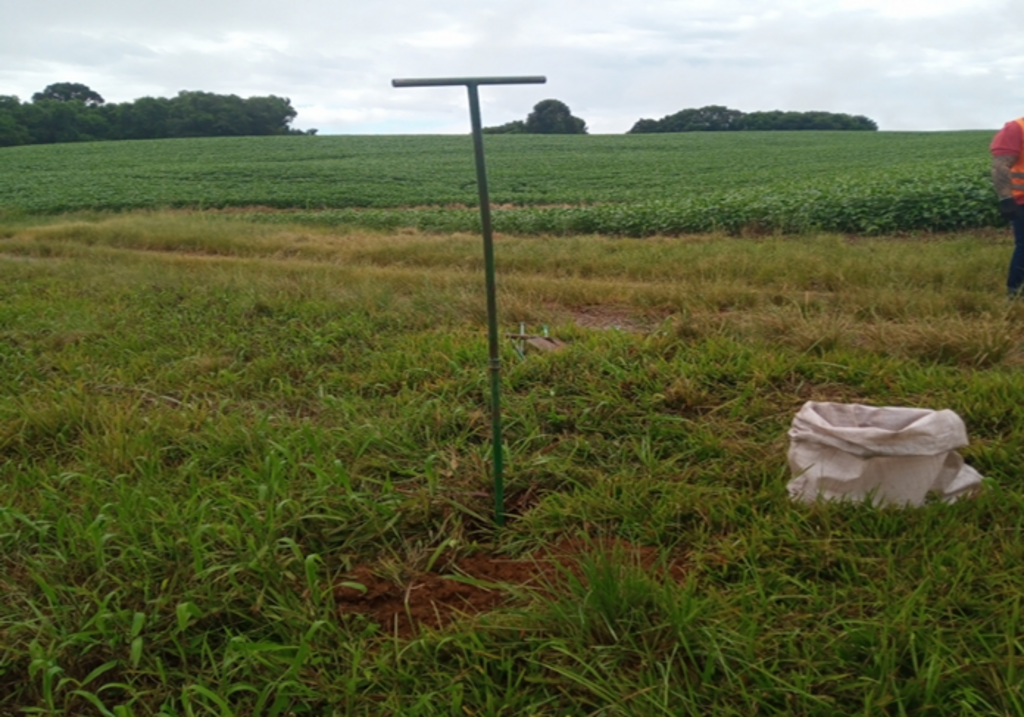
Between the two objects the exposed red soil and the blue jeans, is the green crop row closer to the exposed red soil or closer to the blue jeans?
the blue jeans

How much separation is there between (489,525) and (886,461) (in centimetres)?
146

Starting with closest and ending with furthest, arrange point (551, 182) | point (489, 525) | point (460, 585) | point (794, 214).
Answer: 1. point (460, 585)
2. point (489, 525)
3. point (794, 214)
4. point (551, 182)

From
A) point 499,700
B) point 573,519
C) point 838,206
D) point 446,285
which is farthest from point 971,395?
point 838,206

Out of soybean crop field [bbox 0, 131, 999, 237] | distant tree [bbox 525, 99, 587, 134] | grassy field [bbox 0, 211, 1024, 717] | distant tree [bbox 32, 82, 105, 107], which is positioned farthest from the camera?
distant tree [bbox 32, 82, 105, 107]

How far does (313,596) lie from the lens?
7.22 ft

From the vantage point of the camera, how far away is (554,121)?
60.2 m

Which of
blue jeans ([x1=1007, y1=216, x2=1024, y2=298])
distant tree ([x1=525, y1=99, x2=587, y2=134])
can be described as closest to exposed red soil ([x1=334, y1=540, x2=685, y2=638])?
blue jeans ([x1=1007, y1=216, x2=1024, y2=298])

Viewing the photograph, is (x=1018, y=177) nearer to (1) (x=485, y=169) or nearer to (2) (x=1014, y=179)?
(2) (x=1014, y=179)

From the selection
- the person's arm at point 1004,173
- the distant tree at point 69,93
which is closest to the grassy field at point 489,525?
the person's arm at point 1004,173

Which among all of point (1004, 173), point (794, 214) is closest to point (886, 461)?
point (1004, 173)

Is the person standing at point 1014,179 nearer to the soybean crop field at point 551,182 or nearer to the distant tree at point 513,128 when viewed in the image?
the soybean crop field at point 551,182

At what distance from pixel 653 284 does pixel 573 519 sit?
14.3 ft

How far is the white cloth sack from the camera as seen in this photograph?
2.39 metres

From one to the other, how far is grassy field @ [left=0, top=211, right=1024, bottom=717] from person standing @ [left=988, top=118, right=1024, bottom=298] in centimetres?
68
